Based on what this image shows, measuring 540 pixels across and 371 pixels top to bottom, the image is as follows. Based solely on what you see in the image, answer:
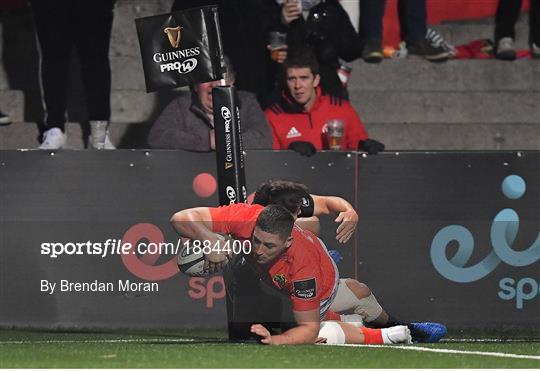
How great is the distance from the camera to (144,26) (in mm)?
10180

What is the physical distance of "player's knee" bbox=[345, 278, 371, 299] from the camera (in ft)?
32.9

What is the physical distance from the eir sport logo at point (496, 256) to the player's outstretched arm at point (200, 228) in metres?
1.61

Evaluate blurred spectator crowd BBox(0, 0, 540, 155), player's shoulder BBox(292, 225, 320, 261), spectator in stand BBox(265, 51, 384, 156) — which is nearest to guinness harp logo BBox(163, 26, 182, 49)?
blurred spectator crowd BBox(0, 0, 540, 155)

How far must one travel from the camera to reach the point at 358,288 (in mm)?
10117

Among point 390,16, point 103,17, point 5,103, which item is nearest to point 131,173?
point 103,17

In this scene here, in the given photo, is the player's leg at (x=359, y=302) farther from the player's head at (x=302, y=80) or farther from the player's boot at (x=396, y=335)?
the player's head at (x=302, y=80)

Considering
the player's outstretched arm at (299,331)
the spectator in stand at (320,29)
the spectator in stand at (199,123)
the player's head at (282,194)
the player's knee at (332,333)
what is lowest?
the player's knee at (332,333)

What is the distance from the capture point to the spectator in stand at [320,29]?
40.4 feet

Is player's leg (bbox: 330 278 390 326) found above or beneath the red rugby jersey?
beneath

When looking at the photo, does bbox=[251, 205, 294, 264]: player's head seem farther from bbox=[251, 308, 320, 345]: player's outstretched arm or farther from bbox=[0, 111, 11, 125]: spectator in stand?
bbox=[0, 111, 11, 125]: spectator in stand

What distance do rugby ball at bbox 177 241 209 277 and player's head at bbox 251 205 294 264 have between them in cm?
70

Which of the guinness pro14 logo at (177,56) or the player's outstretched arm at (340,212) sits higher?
the guinness pro14 logo at (177,56)

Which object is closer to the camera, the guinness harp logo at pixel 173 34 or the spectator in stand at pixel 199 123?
the guinness harp logo at pixel 173 34

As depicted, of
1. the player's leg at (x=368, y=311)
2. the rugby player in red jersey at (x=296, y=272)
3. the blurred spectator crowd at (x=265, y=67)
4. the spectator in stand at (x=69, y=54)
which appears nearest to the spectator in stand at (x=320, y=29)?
the blurred spectator crowd at (x=265, y=67)
